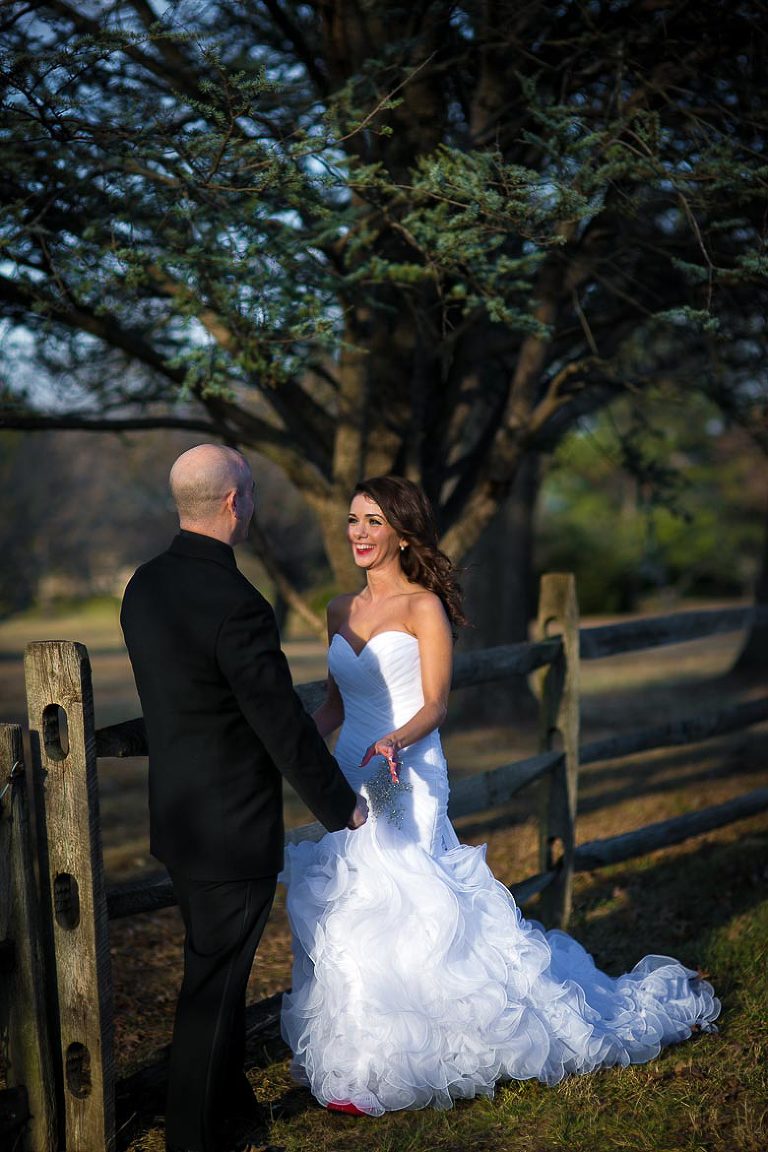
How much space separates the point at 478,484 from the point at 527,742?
19.1 ft

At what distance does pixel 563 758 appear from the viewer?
5.72 metres

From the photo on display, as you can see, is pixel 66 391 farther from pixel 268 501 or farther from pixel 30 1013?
pixel 268 501

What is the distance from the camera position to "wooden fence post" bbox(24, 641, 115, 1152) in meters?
3.31

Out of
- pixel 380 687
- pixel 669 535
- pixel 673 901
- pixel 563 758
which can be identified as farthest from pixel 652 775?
pixel 669 535

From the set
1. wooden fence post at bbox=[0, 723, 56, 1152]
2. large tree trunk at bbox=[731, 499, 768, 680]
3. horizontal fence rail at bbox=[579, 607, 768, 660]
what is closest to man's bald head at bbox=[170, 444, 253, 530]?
wooden fence post at bbox=[0, 723, 56, 1152]

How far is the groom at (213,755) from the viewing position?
10.4ft

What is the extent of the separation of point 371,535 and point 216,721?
3.95 ft

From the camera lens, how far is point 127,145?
4.74 metres

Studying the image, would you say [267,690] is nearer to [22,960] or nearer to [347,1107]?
[22,960]

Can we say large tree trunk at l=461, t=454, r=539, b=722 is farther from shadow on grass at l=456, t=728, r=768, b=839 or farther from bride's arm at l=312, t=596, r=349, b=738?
bride's arm at l=312, t=596, r=349, b=738

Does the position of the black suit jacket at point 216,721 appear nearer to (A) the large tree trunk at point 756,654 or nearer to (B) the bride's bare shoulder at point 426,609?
(B) the bride's bare shoulder at point 426,609

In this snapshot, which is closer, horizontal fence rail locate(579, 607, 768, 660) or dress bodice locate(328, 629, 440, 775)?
dress bodice locate(328, 629, 440, 775)

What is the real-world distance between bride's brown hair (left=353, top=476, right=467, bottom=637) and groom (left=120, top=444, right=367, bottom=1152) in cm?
88

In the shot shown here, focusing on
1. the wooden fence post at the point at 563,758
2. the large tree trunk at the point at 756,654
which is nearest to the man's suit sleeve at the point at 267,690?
the wooden fence post at the point at 563,758
